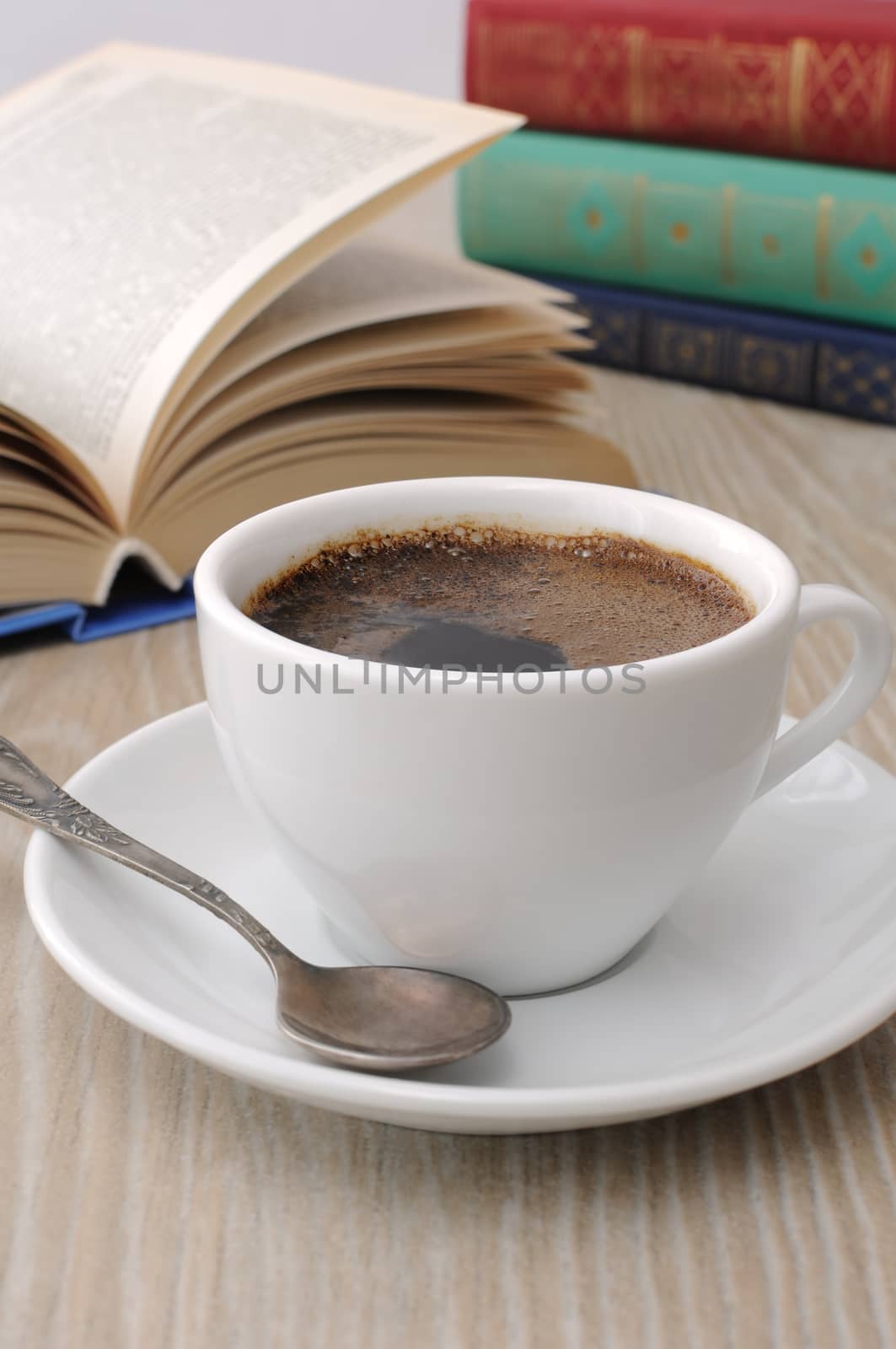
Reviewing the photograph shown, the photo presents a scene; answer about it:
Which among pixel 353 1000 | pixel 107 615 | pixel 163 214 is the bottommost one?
pixel 107 615

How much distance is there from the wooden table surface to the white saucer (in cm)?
3

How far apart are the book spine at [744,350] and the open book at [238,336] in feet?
1.07

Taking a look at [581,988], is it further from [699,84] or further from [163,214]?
[699,84]

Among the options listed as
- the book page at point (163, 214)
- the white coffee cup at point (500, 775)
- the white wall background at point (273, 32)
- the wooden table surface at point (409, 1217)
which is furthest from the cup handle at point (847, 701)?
the white wall background at point (273, 32)

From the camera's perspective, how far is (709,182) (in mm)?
1418

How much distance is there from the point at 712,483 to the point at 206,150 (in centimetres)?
52

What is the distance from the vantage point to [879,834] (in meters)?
0.67

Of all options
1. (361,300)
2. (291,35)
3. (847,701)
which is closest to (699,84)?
(361,300)

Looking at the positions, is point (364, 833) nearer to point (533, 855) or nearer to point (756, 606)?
point (533, 855)

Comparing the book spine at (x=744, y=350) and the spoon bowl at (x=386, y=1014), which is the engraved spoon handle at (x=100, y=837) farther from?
the book spine at (x=744, y=350)

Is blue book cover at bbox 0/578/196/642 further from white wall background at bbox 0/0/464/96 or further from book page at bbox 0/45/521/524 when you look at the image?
white wall background at bbox 0/0/464/96

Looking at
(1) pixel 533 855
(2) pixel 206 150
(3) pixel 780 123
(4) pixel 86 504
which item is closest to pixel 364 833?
(1) pixel 533 855

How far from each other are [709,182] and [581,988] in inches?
40.8

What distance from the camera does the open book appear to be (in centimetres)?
101
